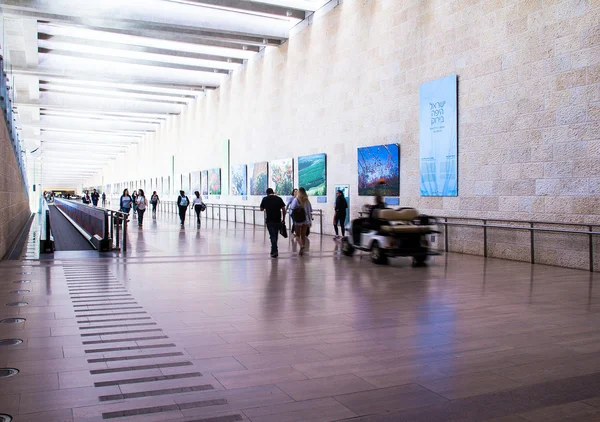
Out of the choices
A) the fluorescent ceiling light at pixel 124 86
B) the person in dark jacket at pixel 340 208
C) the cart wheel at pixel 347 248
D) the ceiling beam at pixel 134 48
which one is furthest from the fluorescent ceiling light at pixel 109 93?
the cart wheel at pixel 347 248

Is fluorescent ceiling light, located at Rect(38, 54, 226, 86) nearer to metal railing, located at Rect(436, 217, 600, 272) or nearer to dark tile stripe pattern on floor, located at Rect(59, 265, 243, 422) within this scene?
metal railing, located at Rect(436, 217, 600, 272)

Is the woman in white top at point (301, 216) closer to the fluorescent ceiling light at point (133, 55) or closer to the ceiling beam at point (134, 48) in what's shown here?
the ceiling beam at point (134, 48)

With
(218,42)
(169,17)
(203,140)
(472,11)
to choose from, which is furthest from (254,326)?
(203,140)

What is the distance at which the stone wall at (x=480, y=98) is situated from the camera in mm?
10320

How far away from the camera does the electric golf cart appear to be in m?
10.7

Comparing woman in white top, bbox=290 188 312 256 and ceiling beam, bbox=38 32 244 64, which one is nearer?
woman in white top, bbox=290 188 312 256

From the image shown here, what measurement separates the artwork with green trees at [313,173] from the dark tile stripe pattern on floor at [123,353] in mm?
11655

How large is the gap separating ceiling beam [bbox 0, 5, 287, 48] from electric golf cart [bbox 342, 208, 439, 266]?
492 inches

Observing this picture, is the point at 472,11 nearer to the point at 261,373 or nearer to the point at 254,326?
the point at 254,326

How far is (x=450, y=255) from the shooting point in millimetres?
12805

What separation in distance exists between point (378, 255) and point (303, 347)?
6.29m

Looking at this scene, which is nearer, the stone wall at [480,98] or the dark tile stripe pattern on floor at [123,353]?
the dark tile stripe pattern on floor at [123,353]

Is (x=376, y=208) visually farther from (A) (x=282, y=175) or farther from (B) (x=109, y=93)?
(B) (x=109, y=93)

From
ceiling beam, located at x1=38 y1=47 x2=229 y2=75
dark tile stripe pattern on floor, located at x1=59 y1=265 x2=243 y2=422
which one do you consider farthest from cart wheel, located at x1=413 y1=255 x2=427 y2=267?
ceiling beam, located at x1=38 y1=47 x2=229 y2=75
